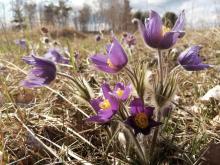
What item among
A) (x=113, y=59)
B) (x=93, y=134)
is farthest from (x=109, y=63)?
(x=93, y=134)

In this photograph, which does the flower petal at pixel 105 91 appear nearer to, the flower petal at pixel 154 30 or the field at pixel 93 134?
the field at pixel 93 134

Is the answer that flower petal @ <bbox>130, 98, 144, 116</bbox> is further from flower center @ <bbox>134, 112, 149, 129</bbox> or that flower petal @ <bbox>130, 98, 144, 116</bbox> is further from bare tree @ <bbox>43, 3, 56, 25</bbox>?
bare tree @ <bbox>43, 3, 56, 25</bbox>

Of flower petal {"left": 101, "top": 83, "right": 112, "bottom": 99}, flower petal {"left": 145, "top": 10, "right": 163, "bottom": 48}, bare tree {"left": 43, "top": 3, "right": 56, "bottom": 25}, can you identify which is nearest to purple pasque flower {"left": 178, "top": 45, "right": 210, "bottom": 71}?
flower petal {"left": 145, "top": 10, "right": 163, "bottom": 48}

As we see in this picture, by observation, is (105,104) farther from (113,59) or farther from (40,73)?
(40,73)

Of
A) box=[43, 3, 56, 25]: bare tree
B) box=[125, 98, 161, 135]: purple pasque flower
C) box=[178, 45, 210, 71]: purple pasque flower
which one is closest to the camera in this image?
box=[125, 98, 161, 135]: purple pasque flower

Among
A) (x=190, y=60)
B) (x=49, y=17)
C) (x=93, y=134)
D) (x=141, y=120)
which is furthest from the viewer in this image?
(x=49, y=17)

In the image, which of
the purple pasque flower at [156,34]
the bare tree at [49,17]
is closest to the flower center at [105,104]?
the purple pasque flower at [156,34]

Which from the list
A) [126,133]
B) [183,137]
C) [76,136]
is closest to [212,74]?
[183,137]

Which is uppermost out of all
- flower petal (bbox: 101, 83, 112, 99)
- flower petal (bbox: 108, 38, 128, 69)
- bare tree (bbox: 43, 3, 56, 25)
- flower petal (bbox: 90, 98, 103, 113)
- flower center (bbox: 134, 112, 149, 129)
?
flower petal (bbox: 108, 38, 128, 69)
